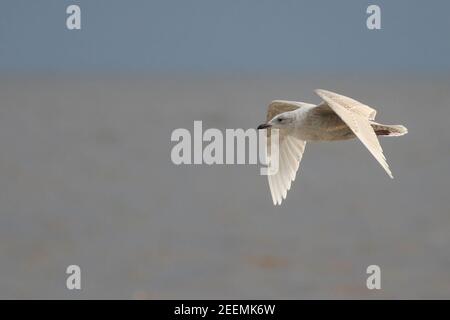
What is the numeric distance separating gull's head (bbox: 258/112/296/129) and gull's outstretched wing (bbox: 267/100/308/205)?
617mm

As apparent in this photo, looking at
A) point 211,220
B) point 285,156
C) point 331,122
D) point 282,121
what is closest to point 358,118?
point 331,122

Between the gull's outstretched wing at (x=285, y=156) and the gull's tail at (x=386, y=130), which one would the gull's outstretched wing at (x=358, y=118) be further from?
the gull's outstretched wing at (x=285, y=156)

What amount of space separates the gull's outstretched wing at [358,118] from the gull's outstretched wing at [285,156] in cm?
105

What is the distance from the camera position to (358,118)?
7934 millimetres

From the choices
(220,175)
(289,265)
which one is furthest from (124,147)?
(289,265)

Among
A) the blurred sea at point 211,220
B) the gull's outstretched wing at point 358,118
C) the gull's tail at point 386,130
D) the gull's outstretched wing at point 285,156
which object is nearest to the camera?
the gull's outstretched wing at point 358,118

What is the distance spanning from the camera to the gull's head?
28.3 feet

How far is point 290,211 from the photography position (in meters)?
28.2

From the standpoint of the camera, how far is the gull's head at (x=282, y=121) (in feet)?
28.3

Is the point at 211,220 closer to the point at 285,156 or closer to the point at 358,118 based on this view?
the point at 285,156

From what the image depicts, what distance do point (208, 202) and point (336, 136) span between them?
21.8 m

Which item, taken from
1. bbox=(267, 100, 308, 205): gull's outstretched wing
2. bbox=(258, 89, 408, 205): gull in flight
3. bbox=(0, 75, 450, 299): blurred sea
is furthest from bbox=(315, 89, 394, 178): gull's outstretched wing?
bbox=(0, 75, 450, 299): blurred sea

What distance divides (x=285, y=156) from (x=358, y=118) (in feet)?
5.17

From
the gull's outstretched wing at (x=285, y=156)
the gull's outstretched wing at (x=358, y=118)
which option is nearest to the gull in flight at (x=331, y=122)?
the gull's outstretched wing at (x=358, y=118)
